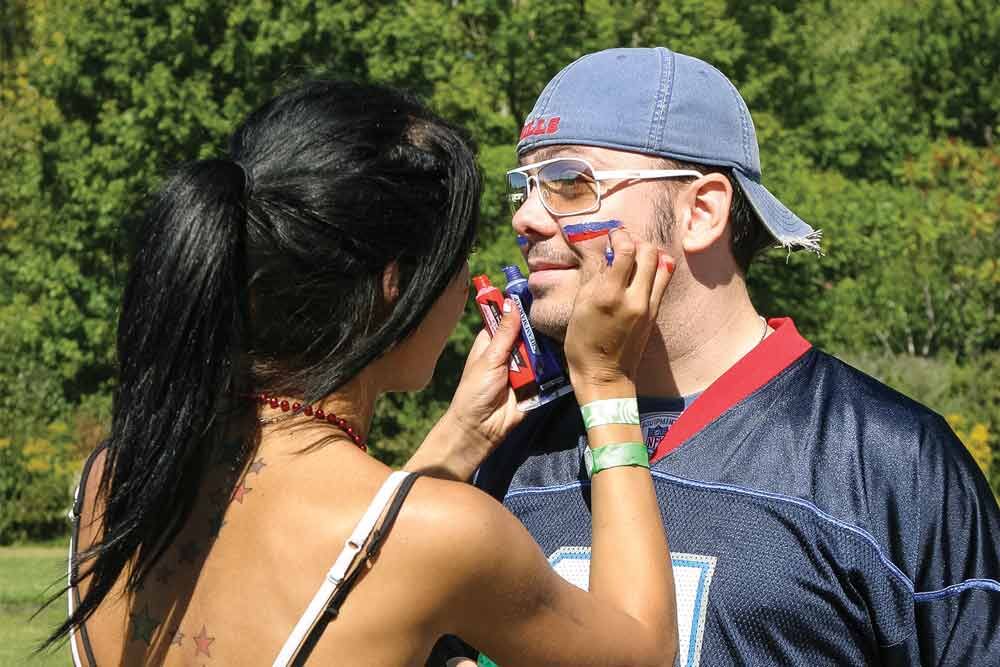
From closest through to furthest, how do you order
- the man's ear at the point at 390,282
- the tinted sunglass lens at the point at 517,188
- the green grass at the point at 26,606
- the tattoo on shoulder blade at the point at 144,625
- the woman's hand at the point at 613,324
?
the tattoo on shoulder blade at the point at 144,625, the man's ear at the point at 390,282, the woman's hand at the point at 613,324, the tinted sunglass lens at the point at 517,188, the green grass at the point at 26,606

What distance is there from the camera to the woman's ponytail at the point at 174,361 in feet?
7.20

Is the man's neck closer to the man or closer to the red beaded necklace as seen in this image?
the man

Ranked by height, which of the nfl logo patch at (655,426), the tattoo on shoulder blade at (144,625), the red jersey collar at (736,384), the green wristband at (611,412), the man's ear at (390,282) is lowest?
the nfl logo patch at (655,426)

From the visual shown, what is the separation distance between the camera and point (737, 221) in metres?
3.29

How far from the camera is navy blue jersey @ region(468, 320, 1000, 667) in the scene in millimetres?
2611

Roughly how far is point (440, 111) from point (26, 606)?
31.7ft

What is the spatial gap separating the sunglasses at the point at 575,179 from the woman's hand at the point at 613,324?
0.40m

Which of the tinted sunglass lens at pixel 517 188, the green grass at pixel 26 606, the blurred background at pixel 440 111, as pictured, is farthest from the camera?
the blurred background at pixel 440 111

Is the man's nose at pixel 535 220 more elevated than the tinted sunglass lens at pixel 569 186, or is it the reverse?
the tinted sunglass lens at pixel 569 186

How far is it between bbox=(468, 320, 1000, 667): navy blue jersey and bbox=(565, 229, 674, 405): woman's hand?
0.97 feet

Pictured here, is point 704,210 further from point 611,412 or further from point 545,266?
point 611,412

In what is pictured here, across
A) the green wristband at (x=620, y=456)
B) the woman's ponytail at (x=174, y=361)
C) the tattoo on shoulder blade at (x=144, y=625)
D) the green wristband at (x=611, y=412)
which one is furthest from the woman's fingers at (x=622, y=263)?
the tattoo on shoulder blade at (x=144, y=625)

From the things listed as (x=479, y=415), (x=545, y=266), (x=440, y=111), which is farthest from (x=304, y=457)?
(x=440, y=111)

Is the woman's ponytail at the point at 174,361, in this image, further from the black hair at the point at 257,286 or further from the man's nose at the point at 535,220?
the man's nose at the point at 535,220
